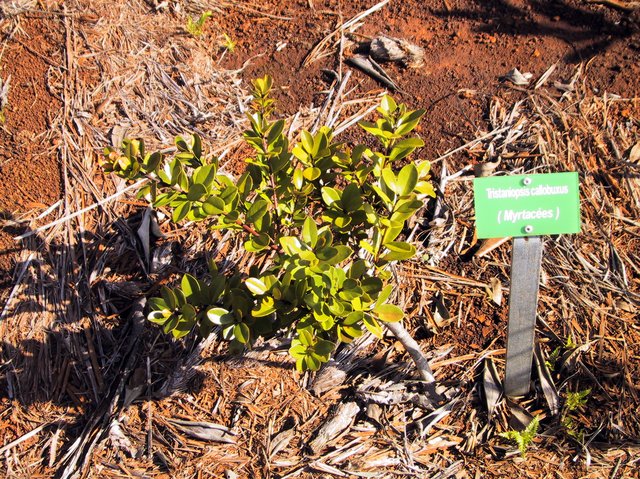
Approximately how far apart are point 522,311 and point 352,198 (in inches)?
35.8

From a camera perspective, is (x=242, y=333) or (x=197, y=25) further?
(x=197, y=25)

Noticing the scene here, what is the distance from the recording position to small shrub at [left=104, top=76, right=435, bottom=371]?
76.4 inches

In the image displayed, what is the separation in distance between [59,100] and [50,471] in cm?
232

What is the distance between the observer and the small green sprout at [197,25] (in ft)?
12.9

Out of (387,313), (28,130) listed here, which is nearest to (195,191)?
(387,313)

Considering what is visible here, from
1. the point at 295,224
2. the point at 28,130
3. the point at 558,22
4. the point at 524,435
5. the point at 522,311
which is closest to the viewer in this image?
the point at 295,224

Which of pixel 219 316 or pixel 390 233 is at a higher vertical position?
pixel 390 233

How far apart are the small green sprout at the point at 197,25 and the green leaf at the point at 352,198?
7.99ft

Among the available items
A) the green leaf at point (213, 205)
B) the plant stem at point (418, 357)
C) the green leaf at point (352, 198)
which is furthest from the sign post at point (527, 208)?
the green leaf at point (213, 205)

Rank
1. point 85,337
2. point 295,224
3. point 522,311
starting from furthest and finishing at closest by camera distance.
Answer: point 85,337 < point 522,311 < point 295,224

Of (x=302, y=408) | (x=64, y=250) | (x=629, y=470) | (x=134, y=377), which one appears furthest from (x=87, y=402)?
(x=629, y=470)

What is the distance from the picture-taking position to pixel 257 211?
205cm

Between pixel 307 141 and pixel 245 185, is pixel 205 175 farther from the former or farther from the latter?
pixel 307 141

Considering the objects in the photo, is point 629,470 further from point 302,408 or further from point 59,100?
point 59,100
